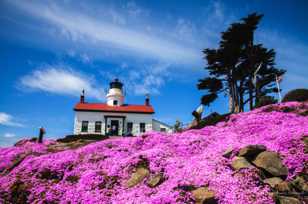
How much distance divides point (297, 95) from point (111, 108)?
105 feet

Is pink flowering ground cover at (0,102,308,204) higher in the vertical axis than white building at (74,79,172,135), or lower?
lower

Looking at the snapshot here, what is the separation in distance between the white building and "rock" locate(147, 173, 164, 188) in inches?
1332

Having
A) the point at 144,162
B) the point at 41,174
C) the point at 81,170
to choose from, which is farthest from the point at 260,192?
the point at 41,174

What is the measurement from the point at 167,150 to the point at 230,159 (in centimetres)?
330

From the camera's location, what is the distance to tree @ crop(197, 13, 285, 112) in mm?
30359

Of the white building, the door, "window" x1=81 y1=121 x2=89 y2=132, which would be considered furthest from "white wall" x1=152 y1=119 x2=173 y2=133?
"window" x1=81 y1=121 x2=89 y2=132

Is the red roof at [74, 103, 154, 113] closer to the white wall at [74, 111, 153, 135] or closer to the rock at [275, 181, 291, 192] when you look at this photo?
the white wall at [74, 111, 153, 135]

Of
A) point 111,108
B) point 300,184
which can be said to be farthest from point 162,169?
point 111,108

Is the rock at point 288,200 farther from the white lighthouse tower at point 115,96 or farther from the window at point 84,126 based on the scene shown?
the white lighthouse tower at point 115,96

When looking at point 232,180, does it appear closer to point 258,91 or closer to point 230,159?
point 230,159

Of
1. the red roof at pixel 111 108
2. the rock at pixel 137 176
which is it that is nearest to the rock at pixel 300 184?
the rock at pixel 137 176

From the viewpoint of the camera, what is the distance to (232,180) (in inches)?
307

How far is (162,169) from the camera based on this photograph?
10.1m

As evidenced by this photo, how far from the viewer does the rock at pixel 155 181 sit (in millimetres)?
8816
